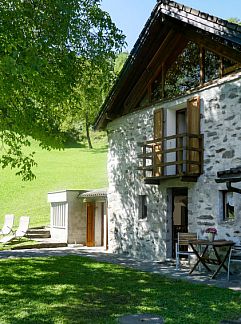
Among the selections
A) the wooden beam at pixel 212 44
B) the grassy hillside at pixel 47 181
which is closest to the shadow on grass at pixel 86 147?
the grassy hillside at pixel 47 181

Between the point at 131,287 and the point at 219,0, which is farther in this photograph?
the point at 219,0

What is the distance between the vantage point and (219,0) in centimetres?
1185

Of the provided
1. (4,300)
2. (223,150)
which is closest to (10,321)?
(4,300)

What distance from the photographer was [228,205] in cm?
1170

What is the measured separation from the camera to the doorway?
1378cm

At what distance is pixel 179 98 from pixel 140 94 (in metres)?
2.33

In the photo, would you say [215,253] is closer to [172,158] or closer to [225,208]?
[225,208]

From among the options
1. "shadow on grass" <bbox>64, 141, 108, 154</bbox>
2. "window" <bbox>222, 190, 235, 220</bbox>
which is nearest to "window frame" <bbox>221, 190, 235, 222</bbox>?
"window" <bbox>222, 190, 235, 220</bbox>

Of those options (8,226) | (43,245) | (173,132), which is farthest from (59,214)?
(173,132)

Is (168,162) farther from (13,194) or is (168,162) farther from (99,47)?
(13,194)

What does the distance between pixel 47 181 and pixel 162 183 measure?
74.4 ft

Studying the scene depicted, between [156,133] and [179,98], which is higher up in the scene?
[179,98]

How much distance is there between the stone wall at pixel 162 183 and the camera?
11555mm

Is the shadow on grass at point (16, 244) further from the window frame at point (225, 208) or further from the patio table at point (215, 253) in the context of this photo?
the window frame at point (225, 208)
